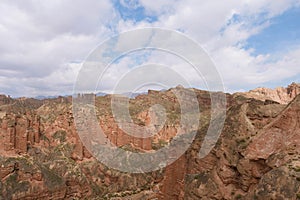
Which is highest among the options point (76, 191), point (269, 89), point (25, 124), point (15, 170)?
Result: point (269, 89)

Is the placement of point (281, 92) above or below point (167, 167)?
above

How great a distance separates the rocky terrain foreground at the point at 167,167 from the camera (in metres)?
15.9

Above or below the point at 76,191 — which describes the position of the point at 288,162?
above

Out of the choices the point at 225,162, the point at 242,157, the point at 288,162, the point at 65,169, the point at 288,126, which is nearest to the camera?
the point at 288,162

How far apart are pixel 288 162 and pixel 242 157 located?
3.81 meters

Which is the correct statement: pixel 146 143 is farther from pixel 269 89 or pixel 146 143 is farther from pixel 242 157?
pixel 269 89

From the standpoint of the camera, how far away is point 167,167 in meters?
28.7

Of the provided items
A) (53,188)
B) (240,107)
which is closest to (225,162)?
(240,107)

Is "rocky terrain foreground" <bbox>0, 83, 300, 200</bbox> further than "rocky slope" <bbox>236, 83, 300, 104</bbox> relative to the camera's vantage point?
No

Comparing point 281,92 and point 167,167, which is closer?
point 167,167

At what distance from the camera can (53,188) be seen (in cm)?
6112

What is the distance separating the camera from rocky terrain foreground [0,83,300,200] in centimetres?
1588

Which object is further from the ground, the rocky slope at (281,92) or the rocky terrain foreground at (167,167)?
the rocky slope at (281,92)

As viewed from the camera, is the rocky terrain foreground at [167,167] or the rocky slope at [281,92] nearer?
the rocky terrain foreground at [167,167]
